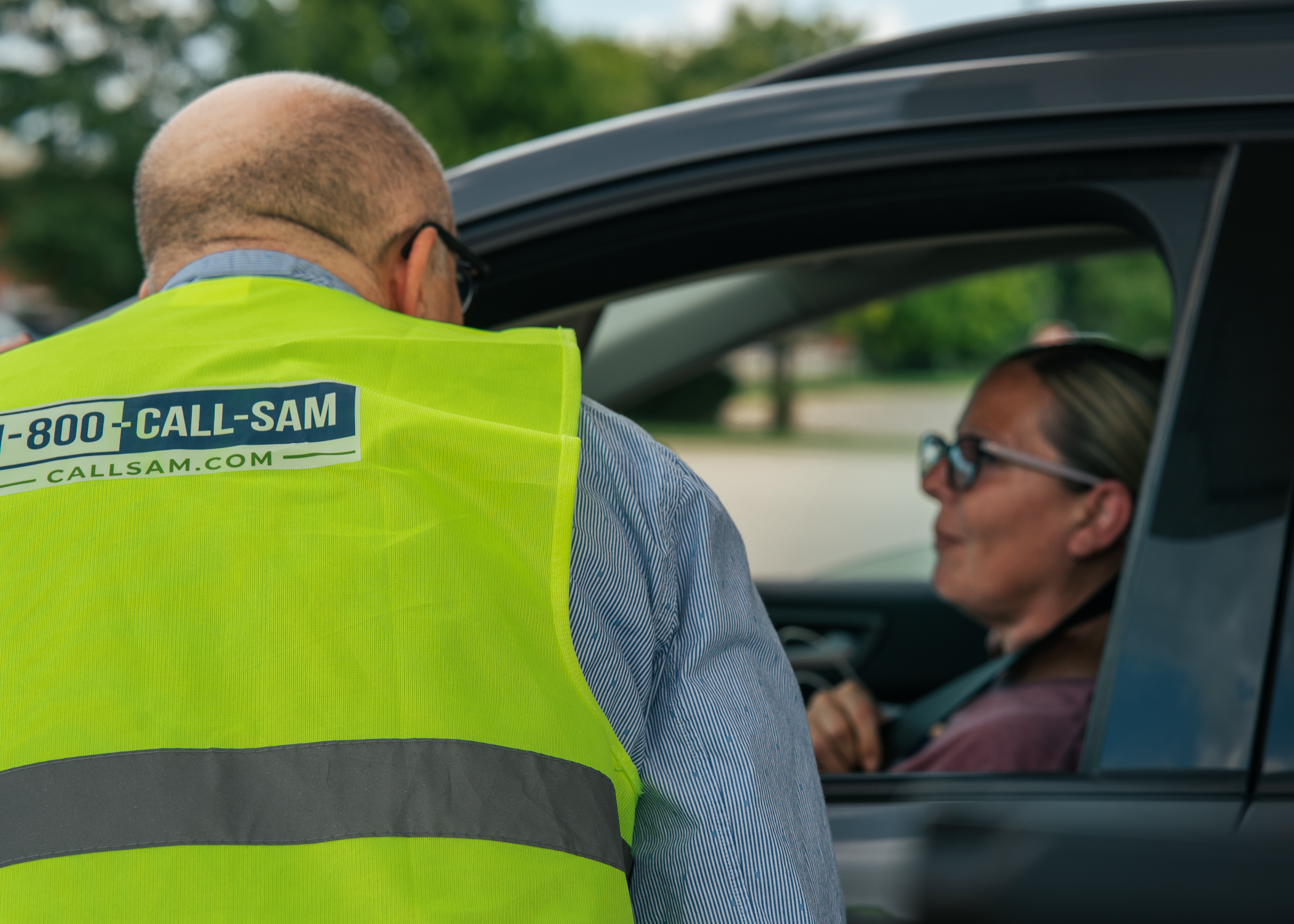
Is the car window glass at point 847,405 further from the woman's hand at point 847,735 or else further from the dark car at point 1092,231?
the woman's hand at point 847,735

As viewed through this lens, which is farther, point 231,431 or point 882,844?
point 882,844

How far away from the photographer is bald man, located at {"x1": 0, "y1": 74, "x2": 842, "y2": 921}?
2.60 feet

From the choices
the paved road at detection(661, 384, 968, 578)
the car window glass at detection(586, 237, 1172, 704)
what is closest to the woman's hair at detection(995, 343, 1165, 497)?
the car window glass at detection(586, 237, 1172, 704)

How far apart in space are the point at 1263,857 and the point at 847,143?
861 mm

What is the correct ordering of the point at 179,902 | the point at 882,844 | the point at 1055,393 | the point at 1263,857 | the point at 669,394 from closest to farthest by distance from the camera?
1. the point at 179,902
2. the point at 1263,857
3. the point at 882,844
4. the point at 1055,393
5. the point at 669,394

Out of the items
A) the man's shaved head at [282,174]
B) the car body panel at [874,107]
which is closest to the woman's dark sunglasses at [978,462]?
the car body panel at [874,107]

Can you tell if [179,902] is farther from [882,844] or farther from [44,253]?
[44,253]

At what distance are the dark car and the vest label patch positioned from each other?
0.52 metres

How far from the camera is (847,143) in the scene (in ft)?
4.29

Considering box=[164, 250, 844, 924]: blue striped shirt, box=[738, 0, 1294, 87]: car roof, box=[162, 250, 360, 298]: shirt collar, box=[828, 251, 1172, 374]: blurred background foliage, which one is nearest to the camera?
box=[164, 250, 844, 924]: blue striped shirt

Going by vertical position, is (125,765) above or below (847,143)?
below

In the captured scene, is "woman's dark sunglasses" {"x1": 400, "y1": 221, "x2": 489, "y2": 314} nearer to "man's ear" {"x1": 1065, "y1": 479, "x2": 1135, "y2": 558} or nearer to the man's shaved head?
the man's shaved head

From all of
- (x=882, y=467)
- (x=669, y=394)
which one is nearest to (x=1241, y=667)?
(x=882, y=467)

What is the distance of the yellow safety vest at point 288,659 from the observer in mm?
787
